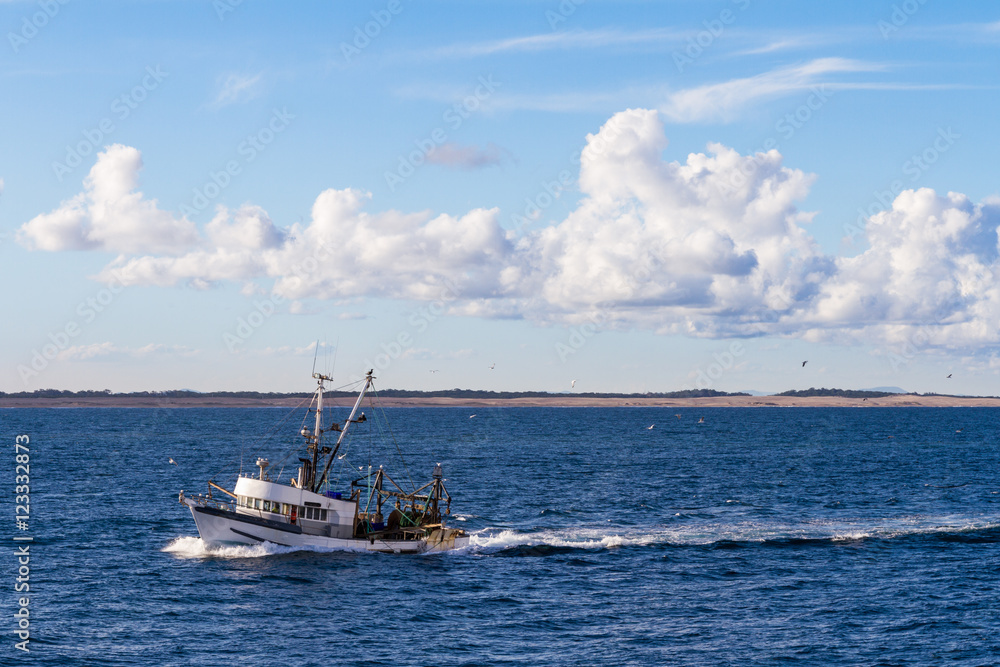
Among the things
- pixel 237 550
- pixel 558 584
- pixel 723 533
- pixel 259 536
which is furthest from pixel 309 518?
pixel 723 533

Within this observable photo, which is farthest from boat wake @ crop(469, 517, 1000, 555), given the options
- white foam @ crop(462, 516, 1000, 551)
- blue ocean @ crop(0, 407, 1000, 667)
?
blue ocean @ crop(0, 407, 1000, 667)

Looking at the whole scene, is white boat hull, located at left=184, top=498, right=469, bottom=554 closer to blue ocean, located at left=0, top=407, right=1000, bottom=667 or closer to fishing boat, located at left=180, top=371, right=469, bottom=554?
fishing boat, located at left=180, top=371, right=469, bottom=554

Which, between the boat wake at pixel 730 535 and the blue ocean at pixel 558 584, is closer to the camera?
the blue ocean at pixel 558 584

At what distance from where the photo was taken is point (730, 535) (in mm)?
73562

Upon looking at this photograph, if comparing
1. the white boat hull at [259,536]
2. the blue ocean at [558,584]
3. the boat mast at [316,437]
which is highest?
the boat mast at [316,437]

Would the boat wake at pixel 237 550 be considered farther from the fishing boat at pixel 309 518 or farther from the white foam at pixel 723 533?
the white foam at pixel 723 533

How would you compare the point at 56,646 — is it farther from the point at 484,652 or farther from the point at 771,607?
the point at 771,607

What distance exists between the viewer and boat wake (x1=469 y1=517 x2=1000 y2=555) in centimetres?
6925

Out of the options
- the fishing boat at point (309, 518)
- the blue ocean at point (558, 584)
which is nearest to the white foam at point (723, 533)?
the blue ocean at point (558, 584)

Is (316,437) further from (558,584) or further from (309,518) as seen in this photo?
(558,584)

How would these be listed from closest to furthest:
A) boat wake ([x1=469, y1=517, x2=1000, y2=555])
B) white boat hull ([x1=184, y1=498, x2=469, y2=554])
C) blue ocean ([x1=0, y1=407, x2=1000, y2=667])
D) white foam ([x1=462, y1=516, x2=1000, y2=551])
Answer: blue ocean ([x1=0, y1=407, x2=1000, y2=667]) → white boat hull ([x1=184, y1=498, x2=469, y2=554]) → boat wake ([x1=469, y1=517, x2=1000, y2=555]) → white foam ([x1=462, y1=516, x2=1000, y2=551])

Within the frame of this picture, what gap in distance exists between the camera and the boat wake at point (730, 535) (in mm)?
69250

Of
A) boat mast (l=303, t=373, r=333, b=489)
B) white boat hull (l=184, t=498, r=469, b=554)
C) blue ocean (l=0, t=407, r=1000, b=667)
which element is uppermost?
boat mast (l=303, t=373, r=333, b=489)

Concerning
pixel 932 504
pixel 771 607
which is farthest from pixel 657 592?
pixel 932 504
